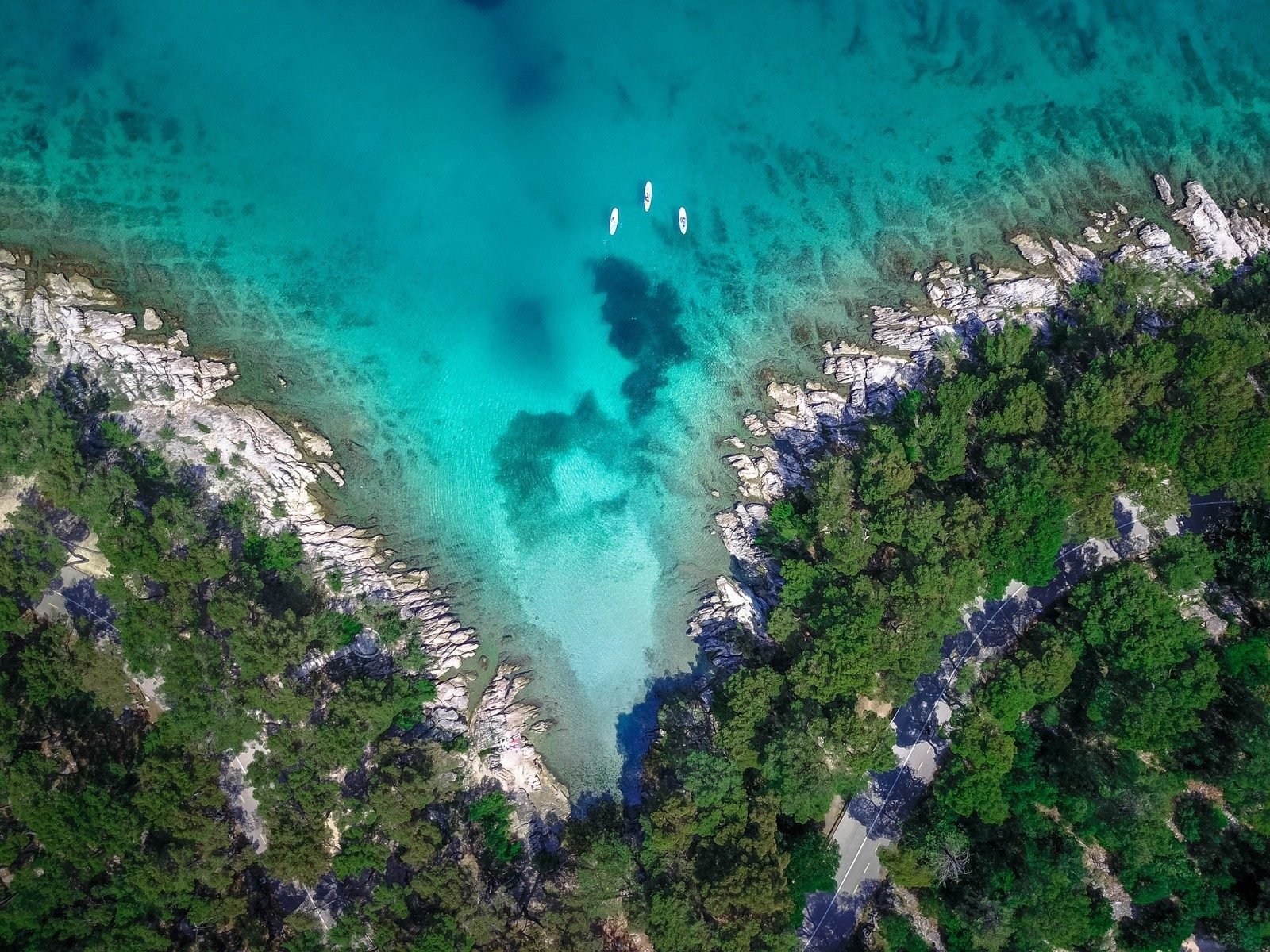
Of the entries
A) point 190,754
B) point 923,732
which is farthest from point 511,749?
point 923,732

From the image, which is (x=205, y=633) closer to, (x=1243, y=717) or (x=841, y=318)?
(x=841, y=318)

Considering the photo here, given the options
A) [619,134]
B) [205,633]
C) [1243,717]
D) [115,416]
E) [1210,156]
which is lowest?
[1243,717]

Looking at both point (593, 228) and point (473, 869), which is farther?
point (593, 228)

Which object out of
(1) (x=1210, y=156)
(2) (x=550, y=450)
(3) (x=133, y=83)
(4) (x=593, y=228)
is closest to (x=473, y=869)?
(2) (x=550, y=450)

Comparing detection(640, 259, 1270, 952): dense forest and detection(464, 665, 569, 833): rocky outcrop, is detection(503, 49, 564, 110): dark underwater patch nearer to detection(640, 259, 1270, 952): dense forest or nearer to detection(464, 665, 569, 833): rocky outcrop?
detection(640, 259, 1270, 952): dense forest

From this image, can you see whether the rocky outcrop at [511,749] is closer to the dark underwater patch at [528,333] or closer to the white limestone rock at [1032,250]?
the dark underwater patch at [528,333]

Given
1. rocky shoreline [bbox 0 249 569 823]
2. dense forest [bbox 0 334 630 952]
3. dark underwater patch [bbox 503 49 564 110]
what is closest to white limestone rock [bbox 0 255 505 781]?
rocky shoreline [bbox 0 249 569 823]

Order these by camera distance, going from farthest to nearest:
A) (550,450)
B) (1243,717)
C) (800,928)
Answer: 1. (550,450)
2. (800,928)
3. (1243,717)
